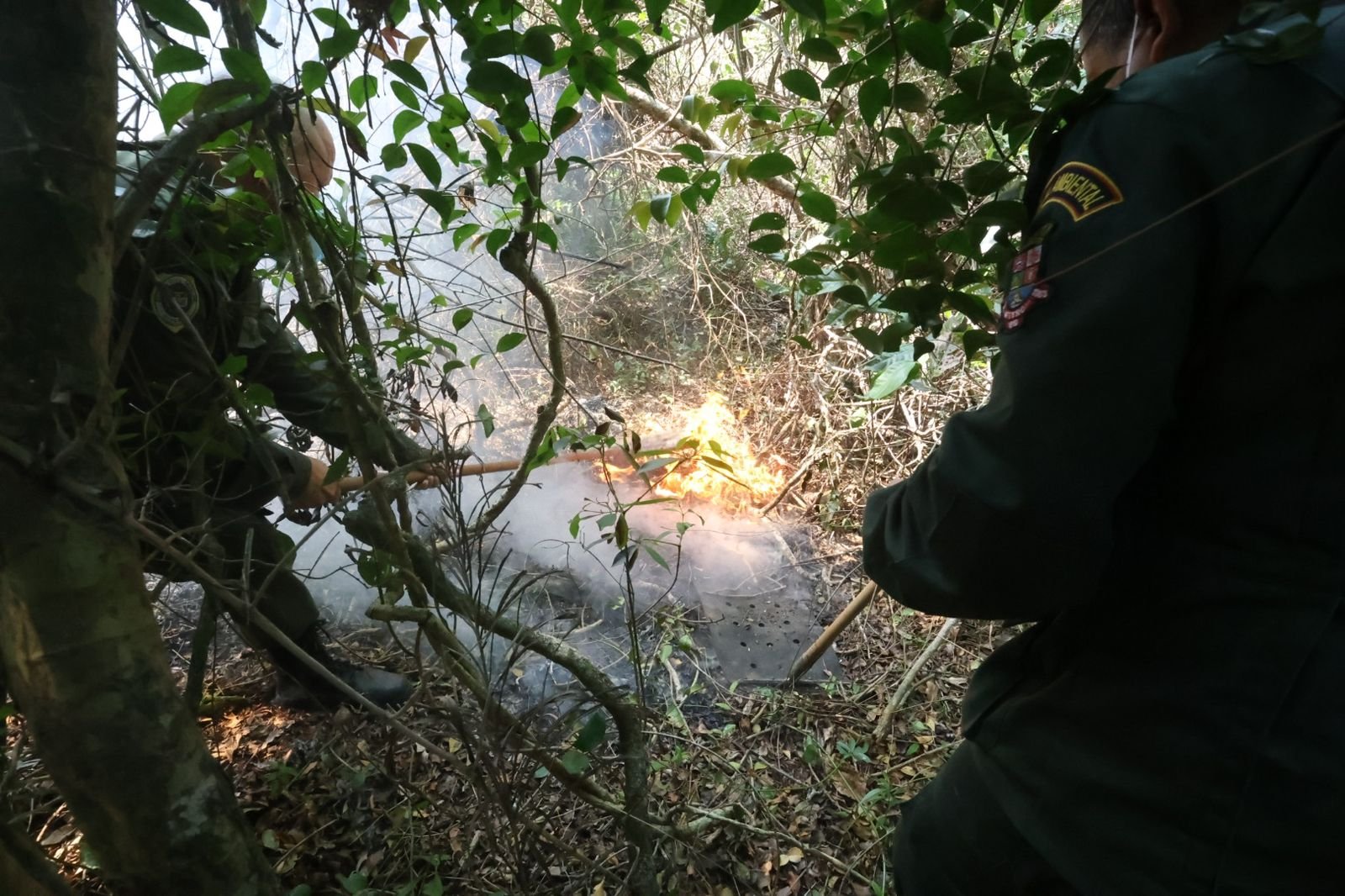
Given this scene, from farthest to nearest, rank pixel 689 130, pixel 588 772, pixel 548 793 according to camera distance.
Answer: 1. pixel 689 130
2. pixel 548 793
3. pixel 588 772

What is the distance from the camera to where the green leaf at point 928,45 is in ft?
3.22

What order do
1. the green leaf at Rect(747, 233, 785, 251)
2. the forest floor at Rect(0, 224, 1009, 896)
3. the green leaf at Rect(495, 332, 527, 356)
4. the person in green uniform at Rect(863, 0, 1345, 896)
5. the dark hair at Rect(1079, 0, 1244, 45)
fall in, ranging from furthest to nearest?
the forest floor at Rect(0, 224, 1009, 896)
the green leaf at Rect(495, 332, 527, 356)
the green leaf at Rect(747, 233, 785, 251)
the dark hair at Rect(1079, 0, 1244, 45)
the person in green uniform at Rect(863, 0, 1345, 896)

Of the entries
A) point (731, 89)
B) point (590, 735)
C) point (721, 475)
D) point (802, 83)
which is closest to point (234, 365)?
point (590, 735)

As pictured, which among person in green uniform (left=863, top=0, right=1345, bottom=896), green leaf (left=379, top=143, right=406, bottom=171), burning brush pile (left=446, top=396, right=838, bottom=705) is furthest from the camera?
burning brush pile (left=446, top=396, right=838, bottom=705)

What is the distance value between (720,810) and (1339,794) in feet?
4.79

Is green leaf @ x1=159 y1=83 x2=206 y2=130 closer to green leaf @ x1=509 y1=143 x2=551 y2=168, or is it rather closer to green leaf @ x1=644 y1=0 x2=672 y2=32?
green leaf @ x1=509 y1=143 x2=551 y2=168

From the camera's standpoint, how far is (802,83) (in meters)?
1.17

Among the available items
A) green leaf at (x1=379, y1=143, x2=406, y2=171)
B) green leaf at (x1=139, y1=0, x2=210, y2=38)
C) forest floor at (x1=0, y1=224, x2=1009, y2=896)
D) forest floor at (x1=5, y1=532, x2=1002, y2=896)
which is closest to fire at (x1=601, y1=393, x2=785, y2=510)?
forest floor at (x1=0, y1=224, x2=1009, y2=896)

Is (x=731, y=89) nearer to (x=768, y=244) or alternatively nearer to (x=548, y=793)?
(x=768, y=244)

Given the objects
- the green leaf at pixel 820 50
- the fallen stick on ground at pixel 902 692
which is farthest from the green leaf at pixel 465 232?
the fallen stick on ground at pixel 902 692

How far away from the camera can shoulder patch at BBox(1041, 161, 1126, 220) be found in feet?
2.53

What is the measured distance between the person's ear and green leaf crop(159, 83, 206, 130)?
1.30m

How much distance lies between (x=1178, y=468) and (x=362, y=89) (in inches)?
58.9

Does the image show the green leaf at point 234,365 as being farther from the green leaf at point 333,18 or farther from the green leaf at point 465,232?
the green leaf at point 333,18
